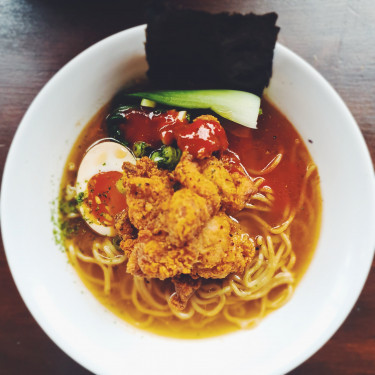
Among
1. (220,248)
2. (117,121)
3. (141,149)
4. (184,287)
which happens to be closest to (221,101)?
(141,149)

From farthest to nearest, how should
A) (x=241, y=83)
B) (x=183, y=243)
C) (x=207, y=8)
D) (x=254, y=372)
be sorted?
(x=207, y=8)
(x=241, y=83)
(x=254, y=372)
(x=183, y=243)

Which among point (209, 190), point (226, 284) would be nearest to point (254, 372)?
point (226, 284)

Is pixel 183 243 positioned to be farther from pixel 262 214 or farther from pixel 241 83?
pixel 241 83

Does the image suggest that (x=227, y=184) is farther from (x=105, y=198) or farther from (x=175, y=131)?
(x=105, y=198)

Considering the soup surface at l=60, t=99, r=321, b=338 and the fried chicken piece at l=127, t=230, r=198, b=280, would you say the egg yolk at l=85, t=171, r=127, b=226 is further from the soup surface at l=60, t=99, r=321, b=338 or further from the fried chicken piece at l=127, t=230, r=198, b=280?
the fried chicken piece at l=127, t=230, r=198, b=280

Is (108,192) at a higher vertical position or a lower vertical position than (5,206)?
higher

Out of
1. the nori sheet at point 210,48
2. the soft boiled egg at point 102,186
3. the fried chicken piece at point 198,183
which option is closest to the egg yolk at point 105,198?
the soft boiled egg at point 102,186
